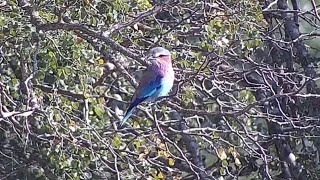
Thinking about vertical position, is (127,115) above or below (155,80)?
below

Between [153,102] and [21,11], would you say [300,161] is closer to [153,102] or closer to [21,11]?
[153,102]

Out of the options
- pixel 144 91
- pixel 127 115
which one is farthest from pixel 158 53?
pixel 127 115

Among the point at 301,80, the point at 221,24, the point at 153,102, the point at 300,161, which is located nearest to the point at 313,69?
the point at 301,80

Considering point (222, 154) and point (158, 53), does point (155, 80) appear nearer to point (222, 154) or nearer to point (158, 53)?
point (158, 53)

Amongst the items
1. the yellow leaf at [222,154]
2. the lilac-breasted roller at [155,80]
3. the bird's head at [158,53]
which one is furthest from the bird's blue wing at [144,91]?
the yellow leaf at [222,154]

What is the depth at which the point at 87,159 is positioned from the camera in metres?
4.36

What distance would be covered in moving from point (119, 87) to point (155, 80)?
408 millimetres

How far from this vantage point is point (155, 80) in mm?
4703

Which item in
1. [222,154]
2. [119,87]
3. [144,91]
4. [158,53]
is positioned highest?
[158,53]

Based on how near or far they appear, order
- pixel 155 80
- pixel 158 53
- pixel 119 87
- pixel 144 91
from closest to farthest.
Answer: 1. pixel 158 53
2. pixel 144 91
3. pixel 155 80
4. pixel 119 87

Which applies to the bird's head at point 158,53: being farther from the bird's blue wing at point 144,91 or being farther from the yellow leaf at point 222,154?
the yellow leaf at point 222,154

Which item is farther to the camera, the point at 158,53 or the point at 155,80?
the point at 155,80

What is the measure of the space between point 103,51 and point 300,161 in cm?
179

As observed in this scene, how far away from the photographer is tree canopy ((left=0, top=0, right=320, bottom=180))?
4180 millimetres
